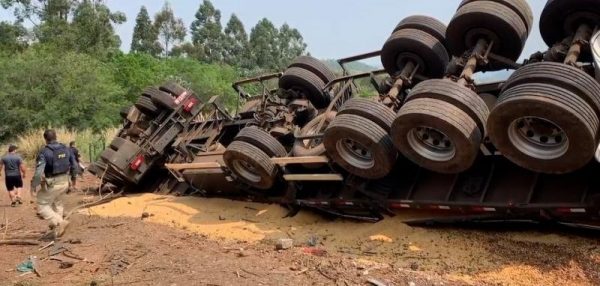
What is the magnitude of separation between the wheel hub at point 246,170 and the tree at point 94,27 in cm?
2939

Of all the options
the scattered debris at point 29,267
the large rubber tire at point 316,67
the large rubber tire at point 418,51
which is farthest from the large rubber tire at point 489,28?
the scattered debris at point 29,267

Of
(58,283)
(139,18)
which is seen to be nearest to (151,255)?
(58,283)

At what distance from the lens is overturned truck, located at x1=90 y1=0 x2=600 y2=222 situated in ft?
15.8

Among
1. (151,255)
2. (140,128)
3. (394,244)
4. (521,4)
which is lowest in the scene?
(151,255)

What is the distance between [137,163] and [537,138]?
7240 millimetres

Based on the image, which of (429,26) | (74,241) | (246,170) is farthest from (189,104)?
(429,26)

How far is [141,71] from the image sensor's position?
3531 centimetres

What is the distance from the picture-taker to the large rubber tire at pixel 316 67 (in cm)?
904

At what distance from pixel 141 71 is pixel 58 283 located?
103ft

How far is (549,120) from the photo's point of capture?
181 inches

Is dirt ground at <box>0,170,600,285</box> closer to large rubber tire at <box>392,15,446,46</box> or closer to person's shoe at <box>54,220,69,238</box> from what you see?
person's shoe at <box>54,220,69,238</box>

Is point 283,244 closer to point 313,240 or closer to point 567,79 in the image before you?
point 313,240

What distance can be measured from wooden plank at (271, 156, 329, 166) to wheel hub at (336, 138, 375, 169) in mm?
277

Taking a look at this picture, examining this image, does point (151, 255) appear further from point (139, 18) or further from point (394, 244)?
point (139, 18)
